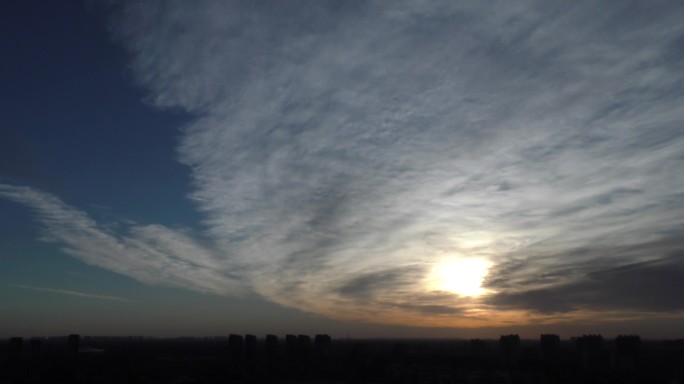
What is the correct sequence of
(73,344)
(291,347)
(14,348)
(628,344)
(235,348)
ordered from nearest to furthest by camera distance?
(628,344) < (291,347) < (14,348) < (235,348) < (73,344)

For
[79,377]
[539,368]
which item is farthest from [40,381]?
[539,368]

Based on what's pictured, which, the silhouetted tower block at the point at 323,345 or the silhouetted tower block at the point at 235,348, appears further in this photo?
the silhouetted tower block at the point at 323,345

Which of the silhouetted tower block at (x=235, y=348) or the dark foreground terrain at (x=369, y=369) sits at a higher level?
the silhouetted tower block at (x=235, y=348)

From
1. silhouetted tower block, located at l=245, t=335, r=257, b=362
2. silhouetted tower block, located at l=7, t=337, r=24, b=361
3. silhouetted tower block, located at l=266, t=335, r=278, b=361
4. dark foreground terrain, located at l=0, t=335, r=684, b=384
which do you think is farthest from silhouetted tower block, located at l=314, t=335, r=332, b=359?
silhouetted tower block, located at l=7, t=337, r=24, b=361

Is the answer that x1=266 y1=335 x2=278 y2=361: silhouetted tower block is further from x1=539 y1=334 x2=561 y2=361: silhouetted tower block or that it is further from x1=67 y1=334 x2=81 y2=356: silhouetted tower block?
→ x1=539 y1=334 x2=561 y2=361: silhouetted tower block

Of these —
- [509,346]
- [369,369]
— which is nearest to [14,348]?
[369,369]

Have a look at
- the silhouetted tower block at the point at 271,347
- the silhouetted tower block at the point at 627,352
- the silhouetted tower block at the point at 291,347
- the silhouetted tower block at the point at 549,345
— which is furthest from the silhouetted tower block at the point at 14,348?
the silhouetted tower block at the point at 627,352

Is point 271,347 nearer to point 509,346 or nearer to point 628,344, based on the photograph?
point 509,346

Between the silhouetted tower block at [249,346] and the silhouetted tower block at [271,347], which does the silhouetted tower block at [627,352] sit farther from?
the silhouetted tower block at [249,346]
